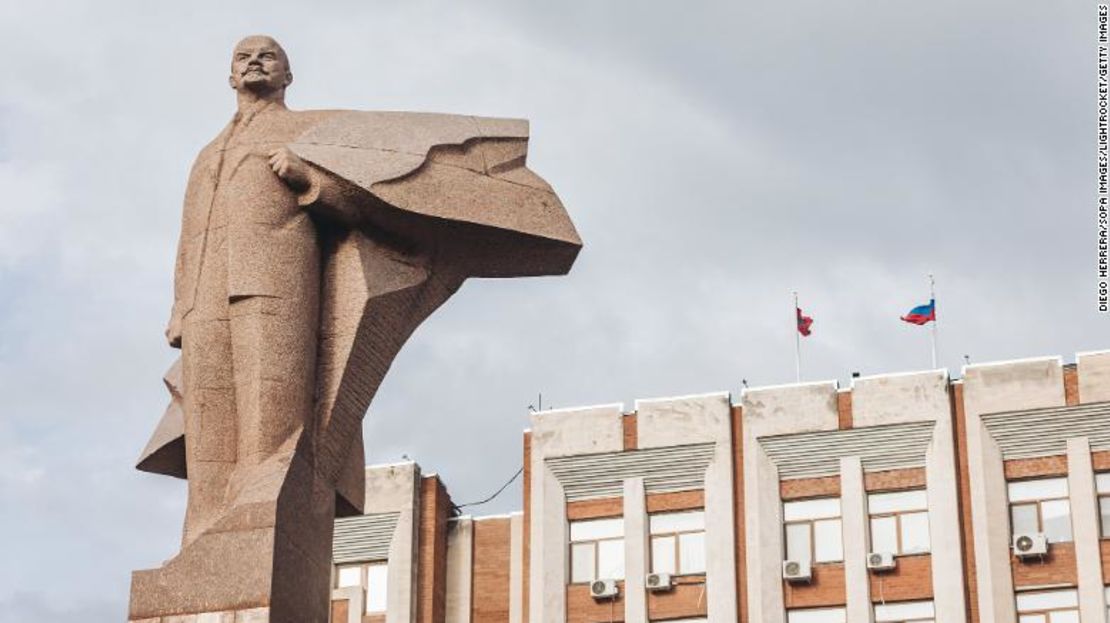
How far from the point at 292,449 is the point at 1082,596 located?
98.0 feet

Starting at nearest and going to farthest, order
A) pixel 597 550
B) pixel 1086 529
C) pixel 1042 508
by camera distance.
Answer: pixel 1086 529 < pixel 1042 508 < pixel 597 550

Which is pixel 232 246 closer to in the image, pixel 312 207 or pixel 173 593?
pixel 312 207

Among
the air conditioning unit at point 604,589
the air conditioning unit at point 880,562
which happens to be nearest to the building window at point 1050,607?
the air conditioning unit at point 880,562

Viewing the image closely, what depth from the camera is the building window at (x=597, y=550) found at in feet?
142

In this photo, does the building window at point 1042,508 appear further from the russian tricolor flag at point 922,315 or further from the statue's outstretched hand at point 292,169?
the statue's outstretched hand at point 292,169

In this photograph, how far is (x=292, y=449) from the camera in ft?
41.3

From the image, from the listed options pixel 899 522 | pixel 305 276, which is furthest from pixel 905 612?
pixel 305 276

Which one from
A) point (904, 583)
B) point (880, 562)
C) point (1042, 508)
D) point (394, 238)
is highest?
point (1042, 508)

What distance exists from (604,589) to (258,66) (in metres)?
29.9

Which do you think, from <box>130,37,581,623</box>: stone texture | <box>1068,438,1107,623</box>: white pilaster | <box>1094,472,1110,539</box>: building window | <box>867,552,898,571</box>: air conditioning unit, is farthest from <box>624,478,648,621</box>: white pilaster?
<box>130,37,581,623</box>: stone texture

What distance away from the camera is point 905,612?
4100 centimetres

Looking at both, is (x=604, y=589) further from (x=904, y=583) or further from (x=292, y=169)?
(x=292, y=169)

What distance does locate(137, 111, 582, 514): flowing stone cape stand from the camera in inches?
516

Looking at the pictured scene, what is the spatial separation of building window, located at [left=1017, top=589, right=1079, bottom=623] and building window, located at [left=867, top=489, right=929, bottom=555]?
2174 mm
